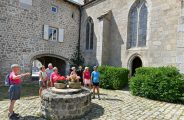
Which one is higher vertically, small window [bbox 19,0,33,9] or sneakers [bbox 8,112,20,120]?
small window [bbox 19,0,33,9]

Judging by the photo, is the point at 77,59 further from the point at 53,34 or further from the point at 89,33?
the point at 53,34

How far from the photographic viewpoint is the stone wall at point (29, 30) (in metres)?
12.3

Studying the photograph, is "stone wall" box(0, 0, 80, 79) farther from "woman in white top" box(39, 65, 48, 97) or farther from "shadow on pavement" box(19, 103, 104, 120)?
"shadow on pavement" box(19, 103, 104, 120)

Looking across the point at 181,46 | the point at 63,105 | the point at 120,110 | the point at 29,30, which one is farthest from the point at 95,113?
the point at 29,30

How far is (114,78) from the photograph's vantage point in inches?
463

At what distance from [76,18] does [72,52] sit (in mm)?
3320

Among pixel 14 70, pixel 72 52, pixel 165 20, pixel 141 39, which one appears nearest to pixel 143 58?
pixel 141 39

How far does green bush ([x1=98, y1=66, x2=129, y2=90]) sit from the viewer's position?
11.7 m

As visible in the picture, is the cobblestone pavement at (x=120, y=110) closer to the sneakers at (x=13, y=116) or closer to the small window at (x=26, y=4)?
the sneakers at (x=13, y=116)

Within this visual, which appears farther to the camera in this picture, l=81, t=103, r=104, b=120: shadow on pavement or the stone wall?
the stone wall

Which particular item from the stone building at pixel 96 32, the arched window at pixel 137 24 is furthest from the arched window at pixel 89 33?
the arched window at pixel 137 24

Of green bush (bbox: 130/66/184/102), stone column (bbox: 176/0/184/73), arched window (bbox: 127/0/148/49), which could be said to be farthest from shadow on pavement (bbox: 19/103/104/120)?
arched window (bbox: 127/0/148/49)

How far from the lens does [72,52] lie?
1698 cm

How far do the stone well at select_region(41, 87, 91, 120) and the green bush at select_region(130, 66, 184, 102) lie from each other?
158 inches
